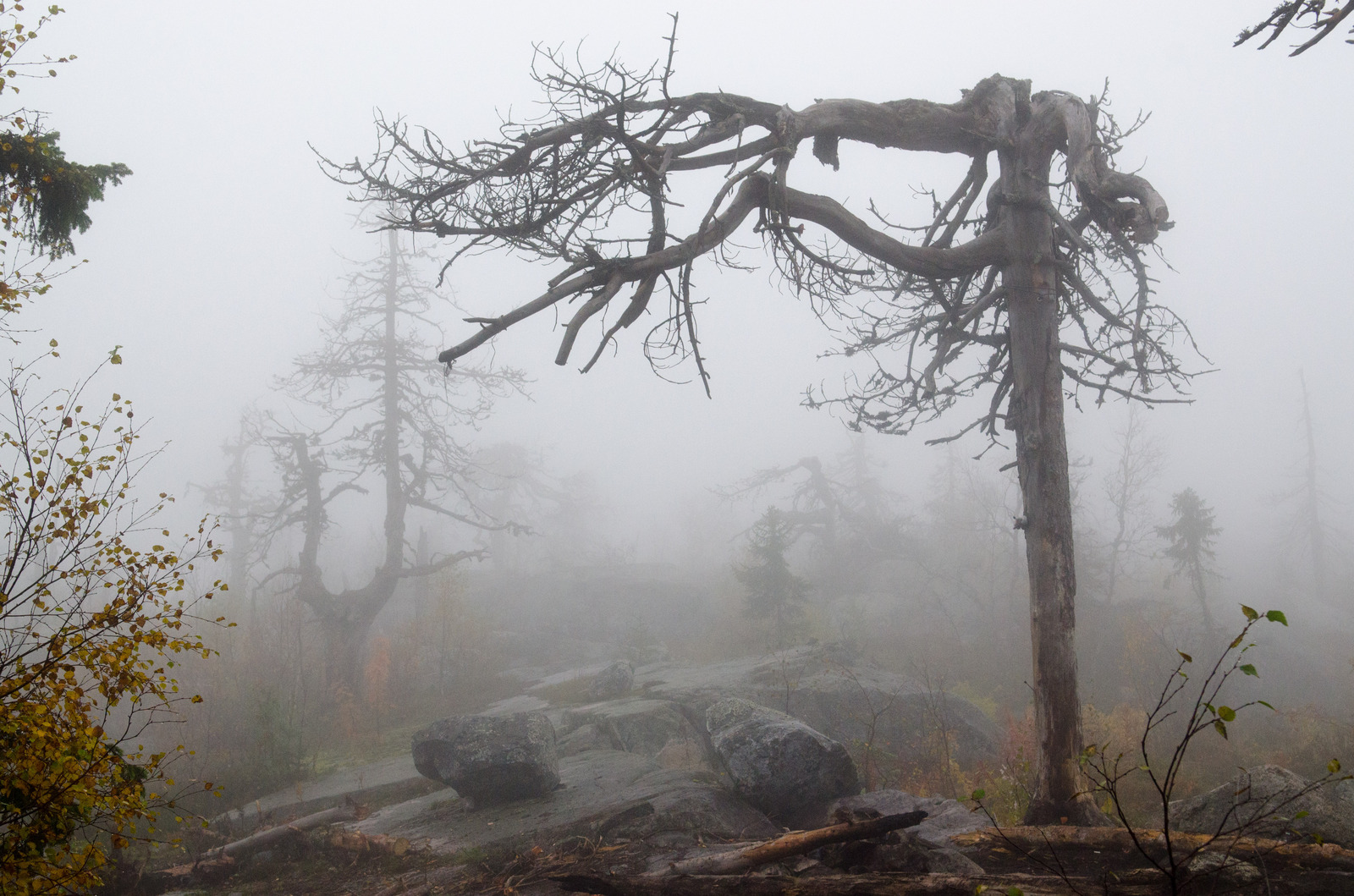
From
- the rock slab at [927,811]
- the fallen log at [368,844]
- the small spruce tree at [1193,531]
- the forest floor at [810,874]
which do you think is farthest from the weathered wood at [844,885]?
the small spruce tree at [1193,531]

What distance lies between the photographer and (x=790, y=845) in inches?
209

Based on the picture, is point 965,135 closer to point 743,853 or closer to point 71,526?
point 743,853

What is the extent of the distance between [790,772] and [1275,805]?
3976 mm

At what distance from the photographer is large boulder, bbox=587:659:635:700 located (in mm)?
16938

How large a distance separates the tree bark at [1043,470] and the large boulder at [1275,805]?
0.74 metres

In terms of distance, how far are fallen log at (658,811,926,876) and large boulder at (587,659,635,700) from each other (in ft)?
38.4

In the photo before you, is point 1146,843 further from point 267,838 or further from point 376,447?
point 376,447

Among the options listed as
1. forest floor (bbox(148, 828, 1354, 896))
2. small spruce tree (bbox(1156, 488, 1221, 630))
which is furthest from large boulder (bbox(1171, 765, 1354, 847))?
small spruce tree (bbox(1156, 488, 1221, 630))

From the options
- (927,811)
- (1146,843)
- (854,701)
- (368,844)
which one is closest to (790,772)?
(927,811)

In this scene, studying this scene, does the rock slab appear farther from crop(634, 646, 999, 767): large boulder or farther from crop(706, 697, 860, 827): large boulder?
crop(634, 646, 999, 767): large boulder

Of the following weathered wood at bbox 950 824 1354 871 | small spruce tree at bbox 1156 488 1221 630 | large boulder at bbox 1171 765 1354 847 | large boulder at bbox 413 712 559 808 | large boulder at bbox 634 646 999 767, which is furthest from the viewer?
small spruce tree at bbox 1156 488 1221 630

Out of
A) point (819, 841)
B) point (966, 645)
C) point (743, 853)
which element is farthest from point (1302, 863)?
point (966, 645)

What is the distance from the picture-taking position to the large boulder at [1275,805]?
541 cm

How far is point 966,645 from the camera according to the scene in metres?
23.6
